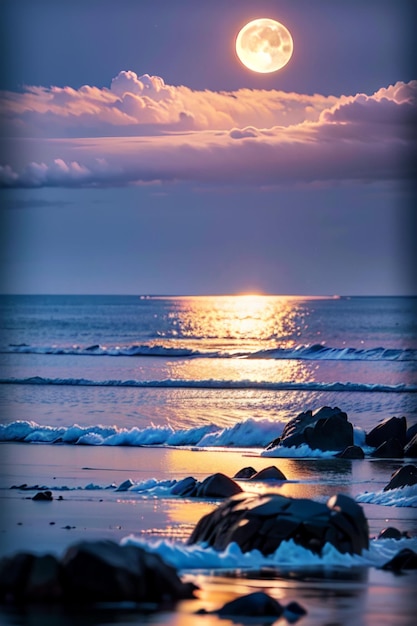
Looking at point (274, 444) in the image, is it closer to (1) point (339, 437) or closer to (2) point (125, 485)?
(1) point (339, 437)

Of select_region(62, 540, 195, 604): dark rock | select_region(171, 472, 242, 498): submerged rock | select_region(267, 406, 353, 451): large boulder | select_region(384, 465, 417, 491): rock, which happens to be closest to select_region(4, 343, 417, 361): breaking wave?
select_region(267, 406, 353, 451): large boulder

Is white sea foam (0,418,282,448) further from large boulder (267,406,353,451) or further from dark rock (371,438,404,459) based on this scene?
dark rock (371,438,404,459)

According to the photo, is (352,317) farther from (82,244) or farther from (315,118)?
(315,118)

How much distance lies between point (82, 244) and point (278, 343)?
1404 centimetres

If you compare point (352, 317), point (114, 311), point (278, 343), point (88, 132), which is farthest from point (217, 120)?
point (114, 311)

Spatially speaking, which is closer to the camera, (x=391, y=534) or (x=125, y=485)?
(x=391, y=534)

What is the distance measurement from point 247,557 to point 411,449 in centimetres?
725

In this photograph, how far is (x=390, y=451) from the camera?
1557 centimetres

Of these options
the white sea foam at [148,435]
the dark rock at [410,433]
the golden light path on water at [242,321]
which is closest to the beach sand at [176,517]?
the white sea foam at [148,435]

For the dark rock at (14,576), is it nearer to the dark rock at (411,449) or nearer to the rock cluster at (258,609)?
the rock cluster at (258,609)

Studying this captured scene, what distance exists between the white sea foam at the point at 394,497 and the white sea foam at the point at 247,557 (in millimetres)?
2770

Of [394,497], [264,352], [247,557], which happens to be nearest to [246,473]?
[394,497]

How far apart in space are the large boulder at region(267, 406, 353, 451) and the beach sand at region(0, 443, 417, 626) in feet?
1.68

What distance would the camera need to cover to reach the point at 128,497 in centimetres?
1164
